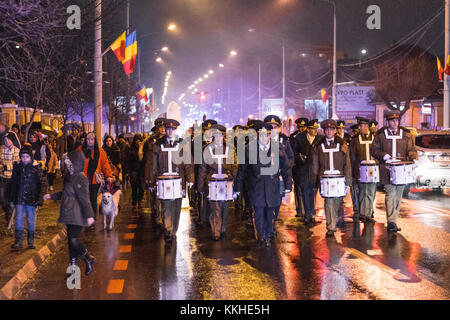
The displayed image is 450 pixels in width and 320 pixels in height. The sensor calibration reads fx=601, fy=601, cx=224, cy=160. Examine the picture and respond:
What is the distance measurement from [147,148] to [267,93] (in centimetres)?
8425

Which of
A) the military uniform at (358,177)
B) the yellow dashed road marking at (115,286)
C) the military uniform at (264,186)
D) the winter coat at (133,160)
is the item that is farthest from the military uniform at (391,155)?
the winter coat at (133,160)

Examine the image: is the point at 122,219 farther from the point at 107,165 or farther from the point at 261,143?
the point at 261,143

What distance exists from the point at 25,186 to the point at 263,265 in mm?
3922

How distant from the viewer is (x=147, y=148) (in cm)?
1249

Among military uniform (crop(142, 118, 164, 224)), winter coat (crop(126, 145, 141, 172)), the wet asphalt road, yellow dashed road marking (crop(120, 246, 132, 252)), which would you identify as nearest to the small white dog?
the wet asphalt road

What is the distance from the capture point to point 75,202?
7.66 m

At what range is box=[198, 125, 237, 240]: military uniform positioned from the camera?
10430 mm

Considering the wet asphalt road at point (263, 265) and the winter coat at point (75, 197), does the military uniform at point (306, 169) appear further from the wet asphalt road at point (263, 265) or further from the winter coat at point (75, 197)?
the winter coat at point (75, 197)

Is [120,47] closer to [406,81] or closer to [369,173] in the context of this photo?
[369,173]

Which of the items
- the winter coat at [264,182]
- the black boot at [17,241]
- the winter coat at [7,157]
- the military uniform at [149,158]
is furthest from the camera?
the military uniform at [149,158]

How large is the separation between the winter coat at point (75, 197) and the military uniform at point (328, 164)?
4.75m

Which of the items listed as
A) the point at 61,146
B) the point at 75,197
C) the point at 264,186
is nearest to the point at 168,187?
the point at 264,186

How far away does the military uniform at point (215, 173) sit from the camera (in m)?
10.4
